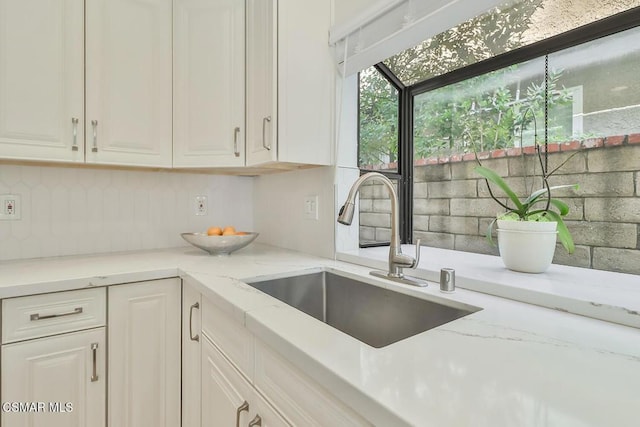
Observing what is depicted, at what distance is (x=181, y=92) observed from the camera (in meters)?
1.60

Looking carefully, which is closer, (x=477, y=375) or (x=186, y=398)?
(x=477, y=375)

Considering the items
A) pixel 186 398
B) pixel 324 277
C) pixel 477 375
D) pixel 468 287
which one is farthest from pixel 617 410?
pixel 186 398

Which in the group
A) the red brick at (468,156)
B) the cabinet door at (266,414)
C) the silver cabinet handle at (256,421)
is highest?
the red brick at (468,156)

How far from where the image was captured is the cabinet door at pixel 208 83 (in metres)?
1.56

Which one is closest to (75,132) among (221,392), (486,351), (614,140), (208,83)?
(208,83)

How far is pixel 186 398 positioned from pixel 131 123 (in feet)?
3.92

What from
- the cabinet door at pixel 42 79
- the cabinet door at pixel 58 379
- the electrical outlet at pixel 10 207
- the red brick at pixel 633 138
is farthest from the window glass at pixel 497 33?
the electrical outlet at pixel 10 207

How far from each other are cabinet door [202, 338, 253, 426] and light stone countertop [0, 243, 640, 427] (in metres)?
0.18

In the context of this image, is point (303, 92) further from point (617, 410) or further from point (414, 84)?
point (617, 410)

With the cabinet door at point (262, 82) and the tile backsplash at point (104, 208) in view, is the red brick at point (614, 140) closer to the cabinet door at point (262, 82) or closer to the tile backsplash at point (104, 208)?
the cabinet door at point (262, 82)

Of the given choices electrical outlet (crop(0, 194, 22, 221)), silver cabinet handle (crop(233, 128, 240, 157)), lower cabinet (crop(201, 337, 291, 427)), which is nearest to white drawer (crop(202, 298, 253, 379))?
lower cabinet (crop(201, 337, 291, 427))

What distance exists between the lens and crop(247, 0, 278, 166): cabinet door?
1.35 meters

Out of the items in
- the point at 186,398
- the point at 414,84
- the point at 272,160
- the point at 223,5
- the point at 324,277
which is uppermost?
the point at 223,5

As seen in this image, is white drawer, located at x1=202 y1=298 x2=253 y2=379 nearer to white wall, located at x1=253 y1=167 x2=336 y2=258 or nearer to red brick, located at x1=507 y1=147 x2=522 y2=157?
white wall, located at x1=253 y1=167 x2=336 y2=258
